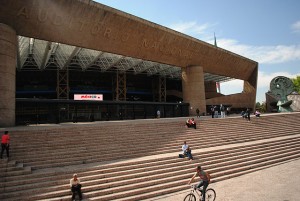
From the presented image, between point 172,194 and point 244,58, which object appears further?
point 244,58

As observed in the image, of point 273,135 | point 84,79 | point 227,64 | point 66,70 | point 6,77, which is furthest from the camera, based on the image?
point 84,79

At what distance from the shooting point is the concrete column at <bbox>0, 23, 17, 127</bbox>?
65.8 ft

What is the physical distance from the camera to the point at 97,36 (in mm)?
26875

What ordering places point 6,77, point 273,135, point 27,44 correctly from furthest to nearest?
point 27,44, point 273,135, point 6,77

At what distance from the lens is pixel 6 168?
1155cm

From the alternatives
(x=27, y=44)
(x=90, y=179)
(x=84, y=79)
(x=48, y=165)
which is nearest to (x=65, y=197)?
(x=90, y=179)

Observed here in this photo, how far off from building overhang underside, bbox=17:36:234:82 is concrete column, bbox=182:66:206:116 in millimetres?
10178

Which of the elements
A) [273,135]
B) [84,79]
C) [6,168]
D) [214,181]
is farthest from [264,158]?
[84,79]

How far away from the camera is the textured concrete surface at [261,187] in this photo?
1064 cm

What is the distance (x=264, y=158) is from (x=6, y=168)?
14.9 m

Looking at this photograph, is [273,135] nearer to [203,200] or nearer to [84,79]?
[203,200]

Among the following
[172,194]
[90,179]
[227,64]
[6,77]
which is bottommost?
[172,194]

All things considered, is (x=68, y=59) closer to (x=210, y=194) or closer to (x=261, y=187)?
(x=261, y=187)

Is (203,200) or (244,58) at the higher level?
(244,58)
